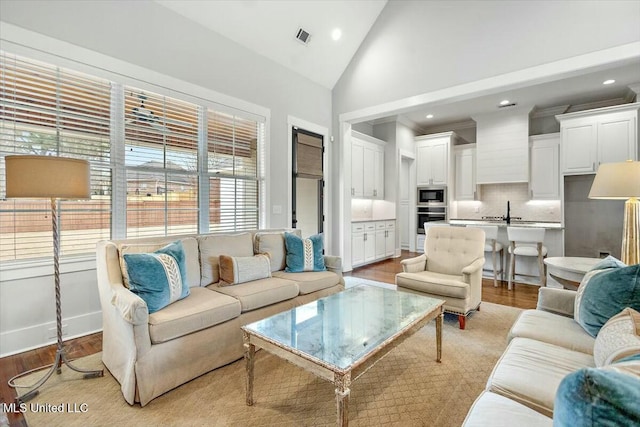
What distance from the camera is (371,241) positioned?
20.6 feet

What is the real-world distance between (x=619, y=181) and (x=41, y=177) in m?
4.22

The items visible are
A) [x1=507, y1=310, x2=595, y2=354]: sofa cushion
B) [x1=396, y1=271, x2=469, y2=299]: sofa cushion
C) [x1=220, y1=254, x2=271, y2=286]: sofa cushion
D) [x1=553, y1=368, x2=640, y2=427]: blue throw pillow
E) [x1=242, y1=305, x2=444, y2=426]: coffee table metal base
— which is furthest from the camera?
[x1=396, y1=271, x2=469, y2=299]: sofa cushion

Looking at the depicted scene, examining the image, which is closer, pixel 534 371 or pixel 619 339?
pixel 619 339

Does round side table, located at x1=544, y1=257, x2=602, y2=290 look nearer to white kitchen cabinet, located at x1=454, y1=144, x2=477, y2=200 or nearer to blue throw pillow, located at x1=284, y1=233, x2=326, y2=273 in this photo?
blue throw pillow, located at x1=284, y1=233, x2=326, y2=273

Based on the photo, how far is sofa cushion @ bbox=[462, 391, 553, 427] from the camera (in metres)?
1.08

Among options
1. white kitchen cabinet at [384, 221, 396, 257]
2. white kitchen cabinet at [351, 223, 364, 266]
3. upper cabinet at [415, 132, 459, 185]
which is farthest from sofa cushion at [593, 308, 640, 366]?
upper cabinet at [415, 132, 459, 185]

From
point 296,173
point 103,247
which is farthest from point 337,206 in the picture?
point 103,247

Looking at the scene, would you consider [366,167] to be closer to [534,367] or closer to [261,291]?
[261,291]

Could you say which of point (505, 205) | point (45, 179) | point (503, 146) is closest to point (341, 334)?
point (45, 179)

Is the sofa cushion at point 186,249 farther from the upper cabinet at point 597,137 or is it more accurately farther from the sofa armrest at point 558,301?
the upper cabinet at point 597,137

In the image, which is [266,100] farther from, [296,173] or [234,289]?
[234,289]

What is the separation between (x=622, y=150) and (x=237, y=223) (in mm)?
6217

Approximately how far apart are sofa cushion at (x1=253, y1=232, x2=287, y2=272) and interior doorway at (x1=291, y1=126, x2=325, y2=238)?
1380 millimetres

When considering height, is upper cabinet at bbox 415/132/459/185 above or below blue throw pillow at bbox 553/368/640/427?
above
